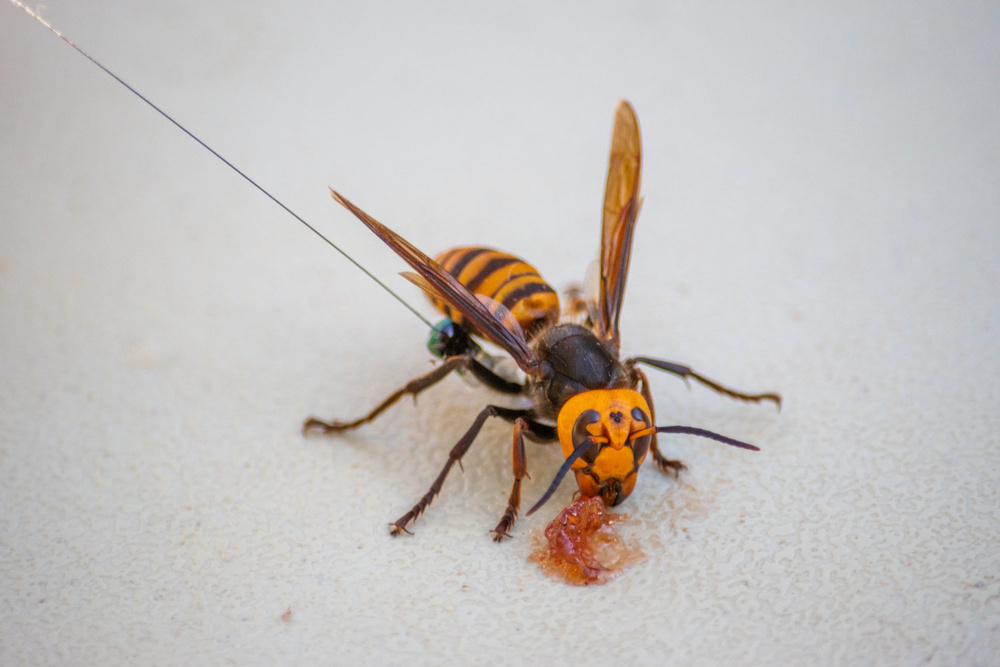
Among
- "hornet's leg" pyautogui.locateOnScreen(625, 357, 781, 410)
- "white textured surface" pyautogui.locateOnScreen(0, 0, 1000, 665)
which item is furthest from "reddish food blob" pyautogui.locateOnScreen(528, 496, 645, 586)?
"hornet's leg" pyautogui.locateOnScreen(625, 357, 781, 410)

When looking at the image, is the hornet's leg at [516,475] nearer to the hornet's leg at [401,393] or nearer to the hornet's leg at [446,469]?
the hornet's leg at [446,469]

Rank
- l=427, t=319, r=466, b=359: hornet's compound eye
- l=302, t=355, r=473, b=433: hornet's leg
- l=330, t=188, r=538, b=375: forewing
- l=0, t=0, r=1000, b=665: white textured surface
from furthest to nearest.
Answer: l=427, t=319, r=466, b=359: hornet's compound eye < l=302, t=355, r=473, b=433: hornet's leg < l=330, t=188, r=538, b=375: forewing < l=0, t=0, r=1000, b=665: white textured surface

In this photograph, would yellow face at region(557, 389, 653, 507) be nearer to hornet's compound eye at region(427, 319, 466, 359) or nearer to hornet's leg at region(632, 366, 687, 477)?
hornet's leg at region(632, 366, 687, 477)

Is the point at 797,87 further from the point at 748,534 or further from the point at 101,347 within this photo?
the point at 101,347

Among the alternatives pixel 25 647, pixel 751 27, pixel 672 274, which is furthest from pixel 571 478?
pixel 751 27

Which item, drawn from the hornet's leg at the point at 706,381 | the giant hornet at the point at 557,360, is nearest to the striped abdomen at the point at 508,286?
the giant hornet at the point at 557,360

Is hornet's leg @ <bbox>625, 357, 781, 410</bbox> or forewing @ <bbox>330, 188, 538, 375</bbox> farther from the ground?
hornet's leg @ <bbox>625, 357, 781, 410</bbox>

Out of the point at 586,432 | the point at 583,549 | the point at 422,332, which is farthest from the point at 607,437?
the point at 422,332
